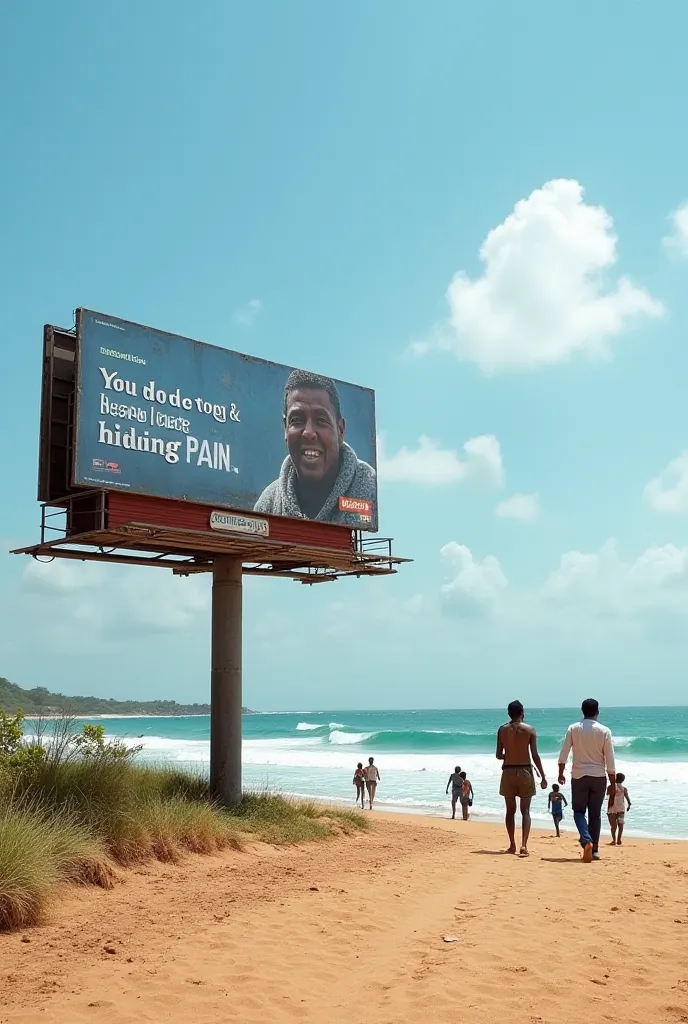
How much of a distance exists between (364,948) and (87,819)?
5011 millimetres

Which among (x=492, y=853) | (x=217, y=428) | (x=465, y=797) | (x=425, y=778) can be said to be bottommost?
(x=425, y=778)

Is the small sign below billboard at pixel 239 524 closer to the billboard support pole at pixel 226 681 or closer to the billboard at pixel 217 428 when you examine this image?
the billboard at pixel 217 428

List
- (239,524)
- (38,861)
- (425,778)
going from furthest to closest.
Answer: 1. (425,778)
2. (239,524)
3. (38,861)

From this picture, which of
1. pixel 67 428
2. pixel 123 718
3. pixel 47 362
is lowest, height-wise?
pixel 123 718

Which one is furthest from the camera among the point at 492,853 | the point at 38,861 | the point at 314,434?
the point at 314,434

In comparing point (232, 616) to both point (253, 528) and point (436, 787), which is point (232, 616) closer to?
point (253, 528)

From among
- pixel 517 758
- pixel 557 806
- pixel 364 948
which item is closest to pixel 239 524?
pixel 517 758

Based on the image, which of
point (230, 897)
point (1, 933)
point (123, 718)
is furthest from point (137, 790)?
point (123, 718)

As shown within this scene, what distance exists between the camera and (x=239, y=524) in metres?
15.3

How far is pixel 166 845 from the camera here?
37.6 ft

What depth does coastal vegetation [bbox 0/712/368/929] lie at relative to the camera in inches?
332

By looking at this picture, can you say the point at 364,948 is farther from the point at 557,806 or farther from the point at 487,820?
the point at 487,820

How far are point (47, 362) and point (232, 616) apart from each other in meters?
5.35

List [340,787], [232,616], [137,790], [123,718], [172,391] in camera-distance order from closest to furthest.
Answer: [137,790]
[172,391]
[232,616]
[340,787]
[123,718]
